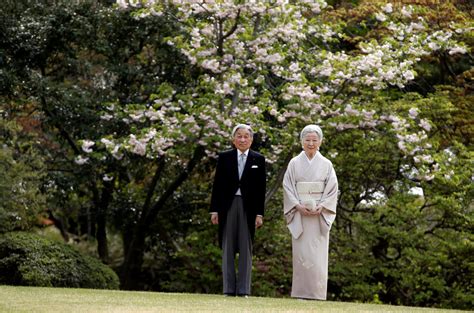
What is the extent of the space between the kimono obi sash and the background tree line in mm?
3499

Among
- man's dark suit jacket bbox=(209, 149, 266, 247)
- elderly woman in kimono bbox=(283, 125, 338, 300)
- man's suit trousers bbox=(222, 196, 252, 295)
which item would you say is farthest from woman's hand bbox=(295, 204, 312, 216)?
man's suit trousers bbox=(222, 196, 252, 295)

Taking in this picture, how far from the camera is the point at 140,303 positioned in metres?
9.32

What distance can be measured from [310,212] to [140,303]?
86.2 inches

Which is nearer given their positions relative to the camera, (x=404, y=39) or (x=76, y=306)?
(x=76, y=306)

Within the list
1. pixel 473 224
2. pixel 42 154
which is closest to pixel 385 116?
pixel 473 224

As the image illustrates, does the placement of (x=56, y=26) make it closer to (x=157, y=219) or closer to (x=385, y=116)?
(x=157, y=219)

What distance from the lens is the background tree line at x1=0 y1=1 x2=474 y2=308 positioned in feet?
47.0

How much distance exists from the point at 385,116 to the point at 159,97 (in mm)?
3497

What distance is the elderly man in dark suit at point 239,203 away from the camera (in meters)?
10.4

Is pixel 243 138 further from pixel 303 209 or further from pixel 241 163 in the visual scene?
pixel 303 209

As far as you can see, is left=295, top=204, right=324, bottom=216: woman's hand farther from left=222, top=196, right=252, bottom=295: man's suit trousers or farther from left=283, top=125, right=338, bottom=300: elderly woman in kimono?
left=222, top=196, right=252, bottom=295: man's suit trousers

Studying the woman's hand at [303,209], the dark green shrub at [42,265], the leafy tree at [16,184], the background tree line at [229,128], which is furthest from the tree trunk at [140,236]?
the woman's hand at [303,209]

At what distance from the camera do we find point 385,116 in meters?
14.9

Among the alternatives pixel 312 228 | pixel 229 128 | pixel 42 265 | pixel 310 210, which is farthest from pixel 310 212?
pixel 42 265
